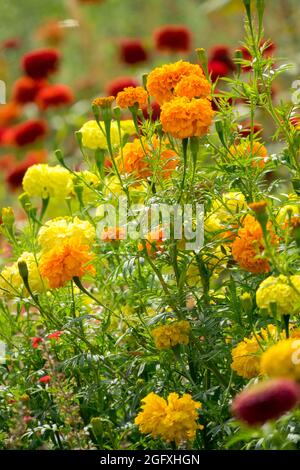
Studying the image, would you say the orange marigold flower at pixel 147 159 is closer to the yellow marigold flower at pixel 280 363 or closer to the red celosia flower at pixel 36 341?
the red celosia flower at pixel 36 341

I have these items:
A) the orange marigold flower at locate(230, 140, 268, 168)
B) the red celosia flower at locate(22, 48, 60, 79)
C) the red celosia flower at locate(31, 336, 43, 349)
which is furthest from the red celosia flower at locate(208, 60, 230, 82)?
the red celosia flower at locate(31, 336, 43, 349)

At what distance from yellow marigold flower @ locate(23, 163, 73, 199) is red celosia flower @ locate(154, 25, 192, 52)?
2151mm

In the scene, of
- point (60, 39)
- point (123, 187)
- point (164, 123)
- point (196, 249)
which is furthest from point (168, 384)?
point (60, 39)

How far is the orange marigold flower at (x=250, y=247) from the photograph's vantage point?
57.6 inches

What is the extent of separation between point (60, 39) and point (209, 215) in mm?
3715

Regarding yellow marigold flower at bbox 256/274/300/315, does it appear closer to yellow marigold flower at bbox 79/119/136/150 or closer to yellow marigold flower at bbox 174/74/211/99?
yellow marigold flower at bbox 174/74/211/99

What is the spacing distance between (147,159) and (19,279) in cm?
38

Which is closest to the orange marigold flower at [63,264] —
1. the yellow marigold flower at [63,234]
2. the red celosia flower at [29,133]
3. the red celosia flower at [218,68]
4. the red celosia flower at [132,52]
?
Answer: the yellow marigold flower at [63,234]

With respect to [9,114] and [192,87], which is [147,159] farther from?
[9,114]

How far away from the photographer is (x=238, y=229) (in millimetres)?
1579

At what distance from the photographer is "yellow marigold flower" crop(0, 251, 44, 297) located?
1.75 m

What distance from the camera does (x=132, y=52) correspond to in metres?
4.24

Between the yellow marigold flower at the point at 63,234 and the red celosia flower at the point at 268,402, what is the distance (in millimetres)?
706
